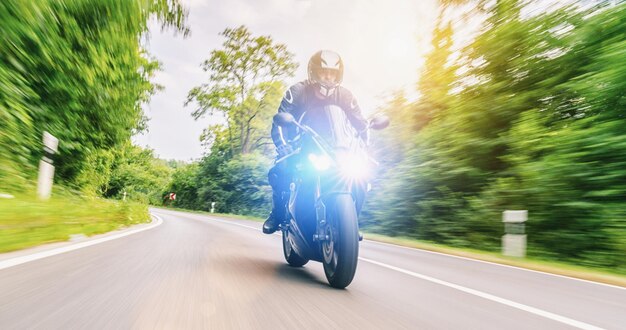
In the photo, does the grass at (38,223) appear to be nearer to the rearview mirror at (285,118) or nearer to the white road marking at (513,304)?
the rearview mirror at (285,118)

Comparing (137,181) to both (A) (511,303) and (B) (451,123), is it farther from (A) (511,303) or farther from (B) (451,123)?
(A) (511,303)

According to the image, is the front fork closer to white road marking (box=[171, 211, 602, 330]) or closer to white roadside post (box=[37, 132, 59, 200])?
white road marking (box=[171, 211, 602, 330])

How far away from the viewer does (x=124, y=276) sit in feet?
12.2

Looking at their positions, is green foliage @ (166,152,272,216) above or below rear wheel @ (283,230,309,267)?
above

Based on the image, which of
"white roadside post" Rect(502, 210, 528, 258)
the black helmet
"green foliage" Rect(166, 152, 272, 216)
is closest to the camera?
the black helmet

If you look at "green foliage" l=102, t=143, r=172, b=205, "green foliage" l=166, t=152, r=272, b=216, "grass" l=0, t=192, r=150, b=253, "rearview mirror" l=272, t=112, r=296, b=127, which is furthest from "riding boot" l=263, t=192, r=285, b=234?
"green foliage" l=102, t=143, r=172, b=205

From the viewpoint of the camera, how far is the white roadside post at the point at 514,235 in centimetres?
851

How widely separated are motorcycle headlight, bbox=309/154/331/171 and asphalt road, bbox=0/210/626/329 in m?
1.04

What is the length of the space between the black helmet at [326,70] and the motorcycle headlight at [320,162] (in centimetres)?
88

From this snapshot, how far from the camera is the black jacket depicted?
4.52 metres

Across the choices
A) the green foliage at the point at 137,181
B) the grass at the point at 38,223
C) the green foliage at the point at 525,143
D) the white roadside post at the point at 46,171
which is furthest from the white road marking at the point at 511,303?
the green foliage at the point at 137,181

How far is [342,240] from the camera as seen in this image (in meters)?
3.44

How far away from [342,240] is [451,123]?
1045cm

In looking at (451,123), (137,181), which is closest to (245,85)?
(451,123)
